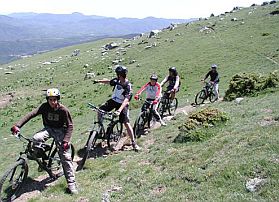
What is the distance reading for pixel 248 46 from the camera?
5328 cm

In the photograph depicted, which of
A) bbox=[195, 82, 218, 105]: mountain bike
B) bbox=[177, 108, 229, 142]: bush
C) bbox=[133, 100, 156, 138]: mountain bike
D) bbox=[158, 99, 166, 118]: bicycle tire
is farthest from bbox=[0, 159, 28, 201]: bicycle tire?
bbox=[195, 82, 218, 105]: mountain bike

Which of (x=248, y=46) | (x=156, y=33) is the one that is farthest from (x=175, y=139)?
(x=156, y=33)

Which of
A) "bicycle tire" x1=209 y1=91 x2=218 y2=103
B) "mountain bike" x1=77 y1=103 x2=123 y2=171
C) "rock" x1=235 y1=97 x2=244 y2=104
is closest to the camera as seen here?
"mountain bike" x1=77 y1=103 x2=123 y2=171

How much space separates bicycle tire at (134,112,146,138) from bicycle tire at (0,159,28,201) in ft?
21.8

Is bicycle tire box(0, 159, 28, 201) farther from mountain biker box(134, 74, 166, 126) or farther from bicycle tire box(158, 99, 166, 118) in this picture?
bicycle tire box(158, 99, 166, 118)

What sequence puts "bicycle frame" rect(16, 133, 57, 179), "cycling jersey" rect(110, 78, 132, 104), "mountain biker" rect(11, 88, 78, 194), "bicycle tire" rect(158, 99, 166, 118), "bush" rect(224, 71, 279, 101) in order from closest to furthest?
"bicycle frame" rect(16, 133, 57, 179), "mountain biker" rect(11, 88, 78, 194), "cycling jersey" rect(110, 78, 132, 104), "bicycle tire" rect(158, 99, 166, 118), "bush" rect(224, 71, 279, 101)

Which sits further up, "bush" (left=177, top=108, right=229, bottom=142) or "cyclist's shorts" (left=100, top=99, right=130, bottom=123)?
"cyclist's shorts" (left=100, top=99, right=130, bottom=123)

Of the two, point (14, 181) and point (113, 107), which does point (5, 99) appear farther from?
point (14, 181)

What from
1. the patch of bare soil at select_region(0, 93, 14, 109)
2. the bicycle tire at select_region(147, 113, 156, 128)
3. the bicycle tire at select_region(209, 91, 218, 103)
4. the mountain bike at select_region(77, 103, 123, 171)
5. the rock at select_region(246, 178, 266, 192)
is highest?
A: the rock at select_region(246, 178, 266, 192)

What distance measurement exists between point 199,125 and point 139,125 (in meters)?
3.53

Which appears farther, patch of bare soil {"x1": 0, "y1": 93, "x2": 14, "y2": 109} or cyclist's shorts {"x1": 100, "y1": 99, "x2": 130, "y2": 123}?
patch of bare soil {"x1": 0, "y1": 93, "x2": 14, "y2": 109}

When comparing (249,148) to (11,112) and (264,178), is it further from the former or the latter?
(11,112)

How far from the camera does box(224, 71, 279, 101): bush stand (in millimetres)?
23983

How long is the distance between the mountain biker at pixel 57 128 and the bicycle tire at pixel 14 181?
666 millimetres
